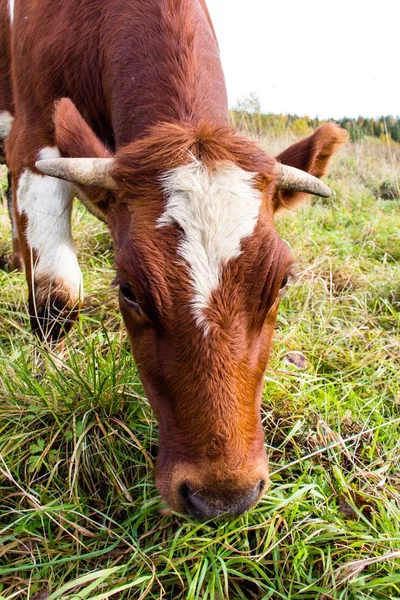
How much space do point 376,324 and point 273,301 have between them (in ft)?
7.06

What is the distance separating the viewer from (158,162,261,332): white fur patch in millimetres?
1843

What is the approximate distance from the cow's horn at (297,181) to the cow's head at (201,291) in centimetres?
9

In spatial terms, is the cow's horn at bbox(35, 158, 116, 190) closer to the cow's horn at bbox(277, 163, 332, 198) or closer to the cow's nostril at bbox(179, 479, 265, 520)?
the cow's horn at bbox(277, 163, 332, 198)

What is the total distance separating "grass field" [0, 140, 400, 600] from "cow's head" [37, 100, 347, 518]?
12.2 inches

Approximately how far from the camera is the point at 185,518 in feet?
6.65

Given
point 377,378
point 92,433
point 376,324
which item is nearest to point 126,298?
point 92,433

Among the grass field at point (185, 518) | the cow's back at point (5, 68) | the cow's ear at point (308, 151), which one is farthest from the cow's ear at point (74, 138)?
the cow's back at point (5, 68)

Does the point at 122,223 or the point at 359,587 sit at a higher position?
the point at 122,223

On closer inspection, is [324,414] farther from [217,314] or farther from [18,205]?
[18,205]

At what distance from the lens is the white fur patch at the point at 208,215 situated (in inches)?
72.6

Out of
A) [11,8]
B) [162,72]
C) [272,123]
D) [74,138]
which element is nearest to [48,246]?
[74,138]

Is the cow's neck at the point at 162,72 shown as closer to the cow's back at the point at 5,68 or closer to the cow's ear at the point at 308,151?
the cow's ear at the point at 308,151

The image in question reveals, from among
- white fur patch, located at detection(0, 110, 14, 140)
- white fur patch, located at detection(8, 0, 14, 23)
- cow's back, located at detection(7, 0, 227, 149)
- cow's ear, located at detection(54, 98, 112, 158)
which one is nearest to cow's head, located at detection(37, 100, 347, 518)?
cow's ear, located at detection(54, 98, 112, 158)

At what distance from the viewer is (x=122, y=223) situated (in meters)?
2.16
